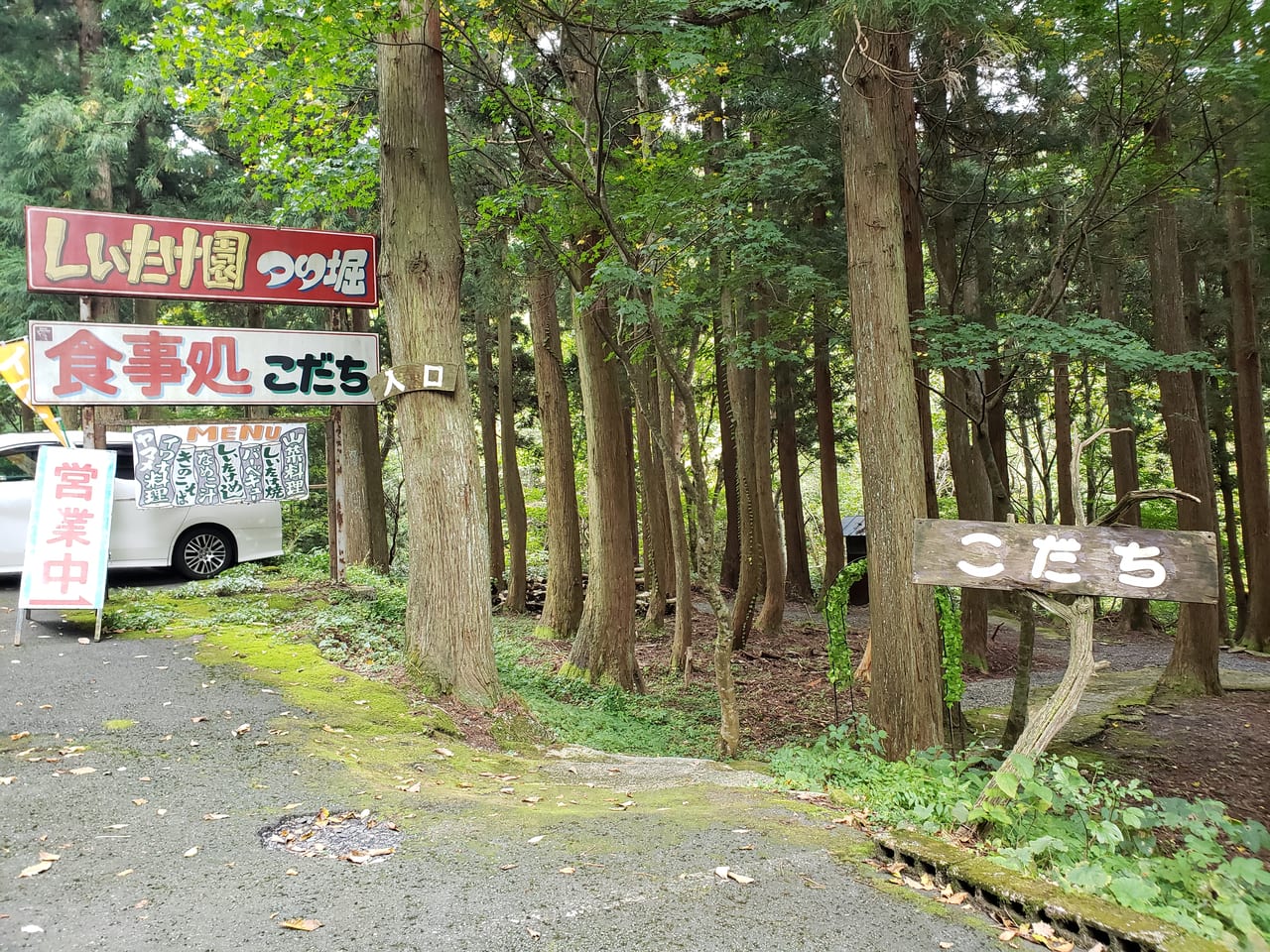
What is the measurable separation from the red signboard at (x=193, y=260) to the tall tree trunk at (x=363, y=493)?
443 centimetres

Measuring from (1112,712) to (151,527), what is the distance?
12.4 meters

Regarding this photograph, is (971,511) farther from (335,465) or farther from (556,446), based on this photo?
(335,465)

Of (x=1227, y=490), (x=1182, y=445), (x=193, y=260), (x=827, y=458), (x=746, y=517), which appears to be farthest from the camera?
(x=1227, y=490)

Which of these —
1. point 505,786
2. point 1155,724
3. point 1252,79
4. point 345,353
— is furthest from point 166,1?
point 1155,724

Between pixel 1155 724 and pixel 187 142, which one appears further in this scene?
pixel 187 142

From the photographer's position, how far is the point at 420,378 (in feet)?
22.5

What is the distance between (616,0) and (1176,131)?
836 cm

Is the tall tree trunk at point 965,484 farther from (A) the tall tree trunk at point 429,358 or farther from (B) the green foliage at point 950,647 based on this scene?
(A) the tall tree trunk at point 429,358

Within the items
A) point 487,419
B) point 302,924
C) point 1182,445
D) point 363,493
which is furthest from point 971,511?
point 302,924

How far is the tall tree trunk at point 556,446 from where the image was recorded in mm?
12781

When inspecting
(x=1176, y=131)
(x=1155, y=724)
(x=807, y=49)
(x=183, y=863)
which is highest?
(x=807, y=49)

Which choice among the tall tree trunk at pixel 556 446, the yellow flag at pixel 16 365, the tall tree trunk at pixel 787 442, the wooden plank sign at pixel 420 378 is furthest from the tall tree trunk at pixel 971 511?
the yellow flag at pixel 16 365

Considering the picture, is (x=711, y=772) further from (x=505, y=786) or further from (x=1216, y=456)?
(x=1216, y=456)

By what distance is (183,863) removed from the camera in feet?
11.7
